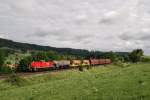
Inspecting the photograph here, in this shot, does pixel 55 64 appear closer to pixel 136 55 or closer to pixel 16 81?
pixel 136 55

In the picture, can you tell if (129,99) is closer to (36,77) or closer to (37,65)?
(36,77)

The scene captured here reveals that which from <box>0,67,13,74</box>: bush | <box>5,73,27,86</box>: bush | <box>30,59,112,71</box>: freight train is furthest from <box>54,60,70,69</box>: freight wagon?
<box>5,73,27,86</box>: bush

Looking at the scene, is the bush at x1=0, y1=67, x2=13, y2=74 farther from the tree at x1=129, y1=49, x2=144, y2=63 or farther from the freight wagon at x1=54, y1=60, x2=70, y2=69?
the tree at x1=129, y1=49, x2=144, y2=63

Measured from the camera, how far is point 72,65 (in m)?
95.7

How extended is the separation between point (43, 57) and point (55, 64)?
4736 centimetres

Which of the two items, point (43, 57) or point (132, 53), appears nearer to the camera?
A: point (132, 53)

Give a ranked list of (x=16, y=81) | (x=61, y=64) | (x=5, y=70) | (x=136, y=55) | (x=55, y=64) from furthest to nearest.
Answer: (x=136, y=55), (x=61, y=64), (x=55, y=64), (x=5, y=70), (x=16, y=81)

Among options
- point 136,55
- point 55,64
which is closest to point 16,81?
point 55,64

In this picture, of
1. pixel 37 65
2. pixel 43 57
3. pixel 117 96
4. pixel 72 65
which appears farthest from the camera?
pixel 43 57

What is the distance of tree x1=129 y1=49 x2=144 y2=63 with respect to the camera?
4497 inches

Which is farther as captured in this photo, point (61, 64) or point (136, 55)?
point (136, 55)

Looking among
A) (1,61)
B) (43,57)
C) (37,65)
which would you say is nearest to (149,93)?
(37,65)

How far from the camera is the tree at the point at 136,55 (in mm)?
114213

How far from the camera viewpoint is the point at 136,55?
11550 cm
